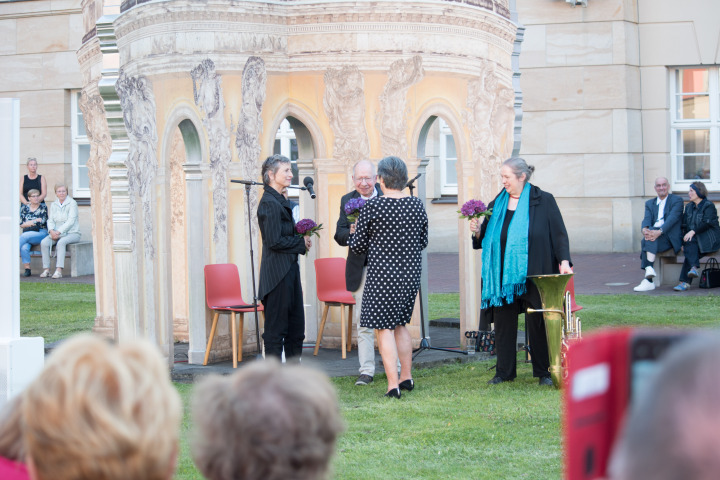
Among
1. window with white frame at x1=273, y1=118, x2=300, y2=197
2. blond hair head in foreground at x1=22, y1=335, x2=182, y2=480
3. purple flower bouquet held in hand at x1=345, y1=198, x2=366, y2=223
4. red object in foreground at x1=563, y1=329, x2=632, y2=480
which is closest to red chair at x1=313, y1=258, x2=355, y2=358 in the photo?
purple flower bouquet held in hand at x1=345, y1=198, x2=366, y2=223

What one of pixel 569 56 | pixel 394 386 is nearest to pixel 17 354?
pixel 394 386

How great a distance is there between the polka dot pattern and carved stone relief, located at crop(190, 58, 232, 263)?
233 centimetres

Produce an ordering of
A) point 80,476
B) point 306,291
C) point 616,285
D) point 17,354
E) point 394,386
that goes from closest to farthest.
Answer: point 80,476
point 17,354
point 394,386
point 306,291
point 616,285

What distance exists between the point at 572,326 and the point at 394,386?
140cm

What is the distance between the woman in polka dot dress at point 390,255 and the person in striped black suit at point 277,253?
91 centimetres

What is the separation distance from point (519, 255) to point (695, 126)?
1445 cm

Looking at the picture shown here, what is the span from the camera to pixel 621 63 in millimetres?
20594

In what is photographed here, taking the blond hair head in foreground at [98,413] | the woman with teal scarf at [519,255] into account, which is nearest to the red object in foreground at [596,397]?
the blond hair head in foreground at [98,413]

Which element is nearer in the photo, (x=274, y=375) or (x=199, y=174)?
(x=274, y=375)

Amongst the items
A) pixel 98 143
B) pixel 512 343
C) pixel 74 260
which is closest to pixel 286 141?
pixel 74 260

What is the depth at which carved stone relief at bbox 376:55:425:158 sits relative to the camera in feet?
33.4

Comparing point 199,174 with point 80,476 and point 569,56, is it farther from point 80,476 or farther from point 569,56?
point 569,56

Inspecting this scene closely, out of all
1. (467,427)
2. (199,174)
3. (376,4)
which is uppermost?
(376,4)

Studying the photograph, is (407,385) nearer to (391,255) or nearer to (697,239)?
(391,255)
